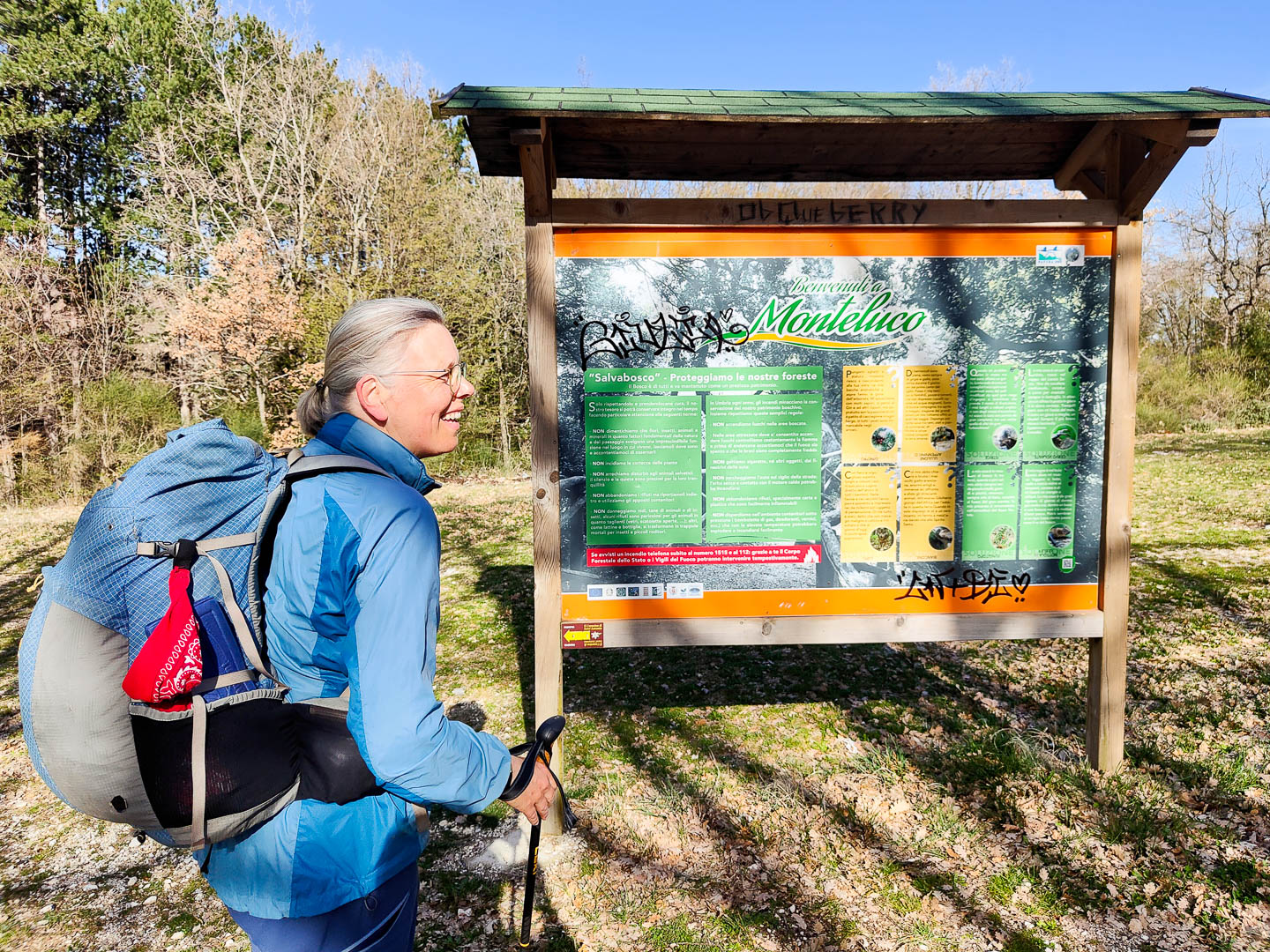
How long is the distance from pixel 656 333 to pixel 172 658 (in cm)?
245

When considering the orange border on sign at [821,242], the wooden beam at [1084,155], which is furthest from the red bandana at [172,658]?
the wooden beam at [1084,155]

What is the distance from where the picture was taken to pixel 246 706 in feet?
4.50

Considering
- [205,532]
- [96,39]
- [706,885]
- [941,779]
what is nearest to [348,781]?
[205,532]

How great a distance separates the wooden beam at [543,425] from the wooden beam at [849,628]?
0.96 feet

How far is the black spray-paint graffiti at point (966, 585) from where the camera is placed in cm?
354

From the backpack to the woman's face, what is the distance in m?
0.18

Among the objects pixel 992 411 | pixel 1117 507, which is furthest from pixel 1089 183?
pixel 1117 507

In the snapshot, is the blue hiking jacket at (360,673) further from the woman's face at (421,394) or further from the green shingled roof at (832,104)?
the green shingled roof at (832,104)

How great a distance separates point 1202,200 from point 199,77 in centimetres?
3530

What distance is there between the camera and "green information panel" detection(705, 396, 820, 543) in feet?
11.1

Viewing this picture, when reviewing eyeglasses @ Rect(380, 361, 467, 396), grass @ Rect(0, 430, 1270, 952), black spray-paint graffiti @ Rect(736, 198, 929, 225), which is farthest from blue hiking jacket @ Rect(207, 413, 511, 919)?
black spray-paint graffiti @ Rect(736, 198, 929, 225)

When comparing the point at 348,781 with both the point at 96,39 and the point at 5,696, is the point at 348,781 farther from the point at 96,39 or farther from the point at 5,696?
the point at 96,39

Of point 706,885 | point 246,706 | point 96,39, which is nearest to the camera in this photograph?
point 246,706

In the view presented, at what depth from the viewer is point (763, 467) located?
11.2 ft
